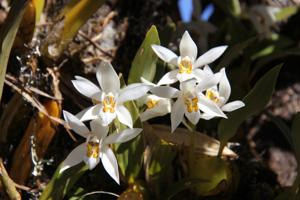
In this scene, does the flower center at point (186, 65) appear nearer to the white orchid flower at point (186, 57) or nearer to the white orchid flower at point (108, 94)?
the white orchid flower at point (186, 57)

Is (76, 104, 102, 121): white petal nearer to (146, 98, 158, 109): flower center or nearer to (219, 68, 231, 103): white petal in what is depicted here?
(146, 98, 158, 109): flower center

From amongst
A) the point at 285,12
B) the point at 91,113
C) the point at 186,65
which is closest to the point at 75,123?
the point at 91,113

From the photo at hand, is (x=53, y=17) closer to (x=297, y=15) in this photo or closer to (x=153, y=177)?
(x=153, y=177)

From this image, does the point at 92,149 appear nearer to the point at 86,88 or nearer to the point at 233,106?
the point at 86,88

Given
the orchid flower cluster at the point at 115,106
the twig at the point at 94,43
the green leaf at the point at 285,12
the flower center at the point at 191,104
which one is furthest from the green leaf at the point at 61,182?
the green leaf at the point at 285,12

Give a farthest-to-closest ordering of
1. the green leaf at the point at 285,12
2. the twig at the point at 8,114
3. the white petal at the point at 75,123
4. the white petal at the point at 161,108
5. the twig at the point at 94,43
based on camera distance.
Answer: the green leaf at the point at 285,12, the twig at the point at 94,43, the twig at the point at 8,114, the white petal at the point at 161,108, the white petal at the point at 75,123

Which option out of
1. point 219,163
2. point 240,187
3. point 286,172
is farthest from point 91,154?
point 286,172

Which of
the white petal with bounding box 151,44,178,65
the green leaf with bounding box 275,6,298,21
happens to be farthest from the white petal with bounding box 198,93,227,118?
the green leaf with bounding box 275,6,298,21
